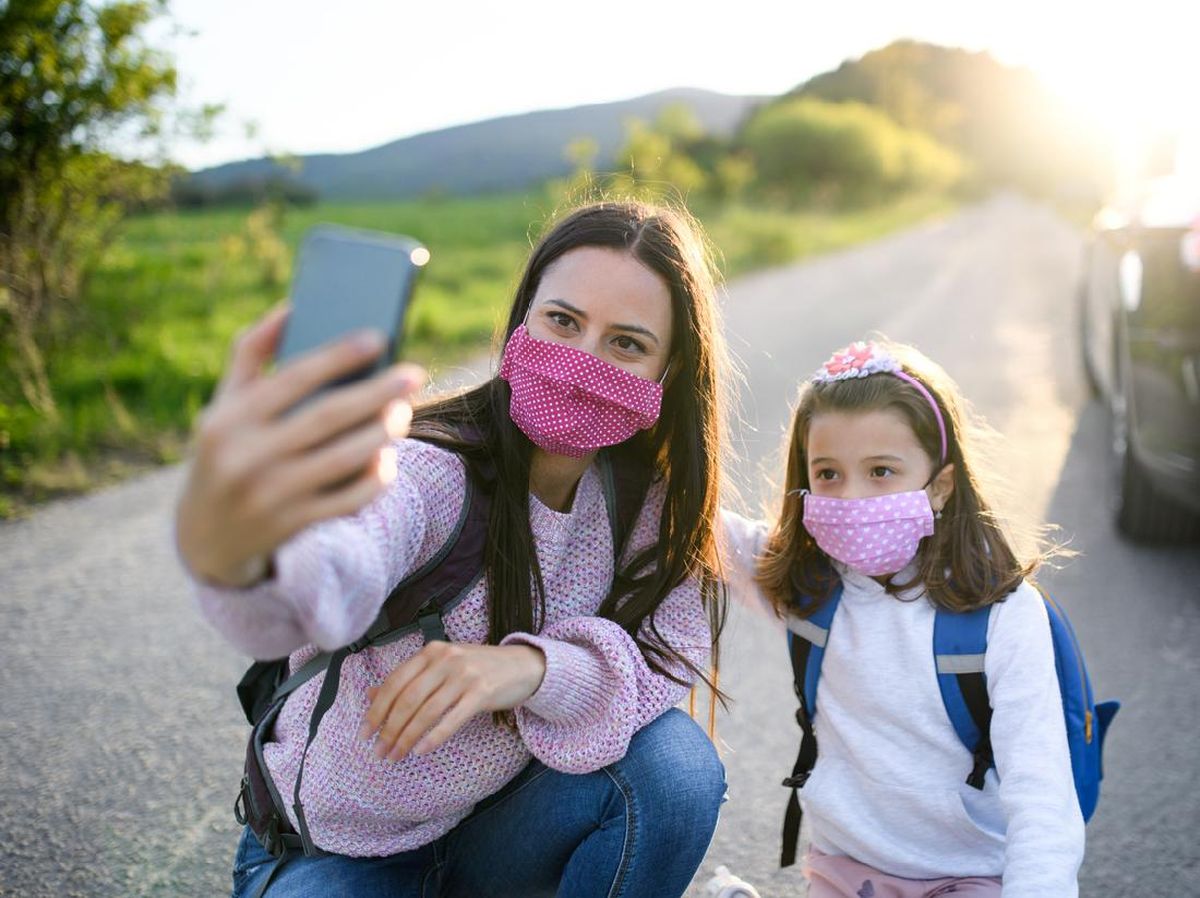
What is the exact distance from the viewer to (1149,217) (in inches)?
161

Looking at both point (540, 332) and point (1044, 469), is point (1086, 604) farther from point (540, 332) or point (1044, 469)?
point (540, 332)

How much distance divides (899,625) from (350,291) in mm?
1335

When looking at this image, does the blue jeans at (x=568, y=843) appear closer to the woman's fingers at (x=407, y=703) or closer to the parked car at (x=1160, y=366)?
the woman's fingers at (x=407, y=703)

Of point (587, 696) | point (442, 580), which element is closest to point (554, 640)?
point (587, 696)

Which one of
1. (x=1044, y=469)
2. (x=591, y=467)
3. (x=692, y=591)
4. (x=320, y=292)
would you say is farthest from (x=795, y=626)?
(x=1044, y=469)

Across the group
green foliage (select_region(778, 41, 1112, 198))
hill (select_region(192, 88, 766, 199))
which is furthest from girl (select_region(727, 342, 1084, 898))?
green foliage (select_region(778, 41, 1112, 198))

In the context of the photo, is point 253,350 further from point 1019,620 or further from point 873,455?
point 1019,620

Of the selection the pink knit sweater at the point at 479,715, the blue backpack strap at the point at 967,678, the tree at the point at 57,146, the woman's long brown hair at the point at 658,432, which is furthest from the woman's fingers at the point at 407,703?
the tree at the point at 57,146

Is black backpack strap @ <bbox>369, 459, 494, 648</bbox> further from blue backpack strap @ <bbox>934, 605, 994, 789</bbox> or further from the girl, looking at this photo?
blue backpack strap @ <bbox>934, 605, 994, 789</bbox>

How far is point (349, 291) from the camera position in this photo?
1.07 metres

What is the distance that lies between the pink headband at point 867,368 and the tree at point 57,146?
4.62 metres

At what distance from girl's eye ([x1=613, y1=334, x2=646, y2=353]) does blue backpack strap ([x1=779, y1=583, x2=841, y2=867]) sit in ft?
2.12

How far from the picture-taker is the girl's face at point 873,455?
196 cm

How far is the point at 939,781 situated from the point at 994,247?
20.5 meters
